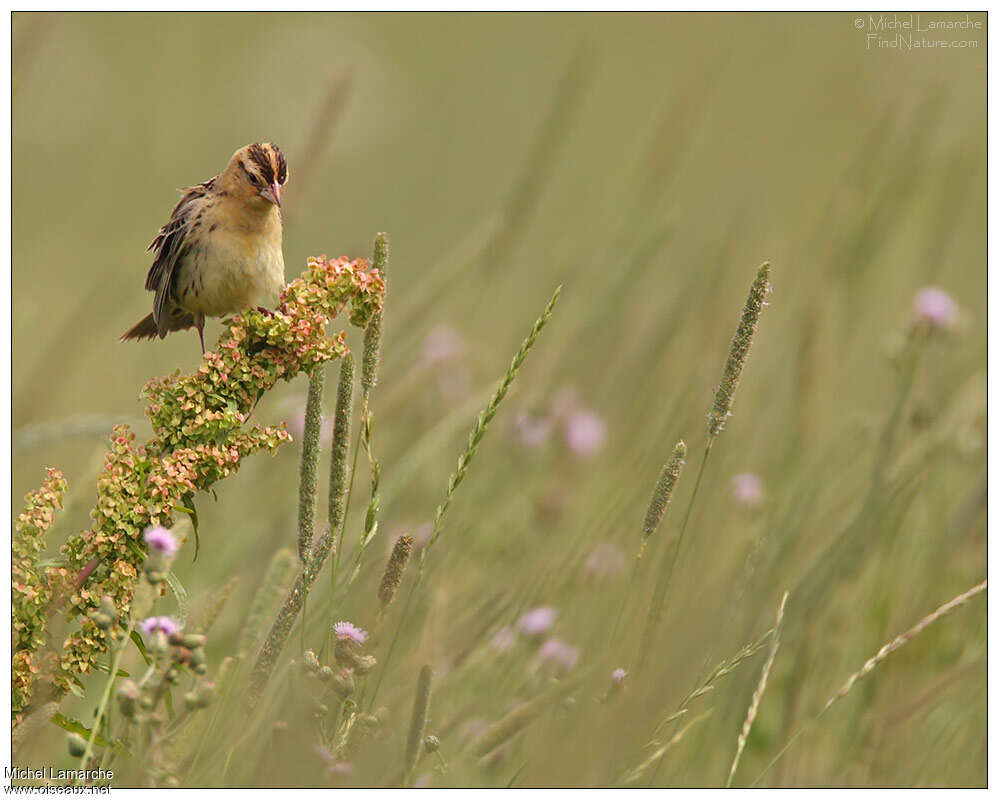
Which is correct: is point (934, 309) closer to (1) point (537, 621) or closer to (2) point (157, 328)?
(1) point (537, 621)

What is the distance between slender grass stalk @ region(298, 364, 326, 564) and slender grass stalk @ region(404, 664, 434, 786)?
262 mm

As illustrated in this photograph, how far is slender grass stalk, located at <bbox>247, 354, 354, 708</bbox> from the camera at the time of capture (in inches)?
67.0

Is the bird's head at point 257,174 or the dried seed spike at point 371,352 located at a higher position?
the bird's head at point 257,174

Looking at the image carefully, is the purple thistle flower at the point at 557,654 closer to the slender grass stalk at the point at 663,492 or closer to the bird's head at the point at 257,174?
the slender grass stalk at the point at 663,492

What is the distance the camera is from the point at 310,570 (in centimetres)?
170

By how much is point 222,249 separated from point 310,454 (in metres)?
1.03

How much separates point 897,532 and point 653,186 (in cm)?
112

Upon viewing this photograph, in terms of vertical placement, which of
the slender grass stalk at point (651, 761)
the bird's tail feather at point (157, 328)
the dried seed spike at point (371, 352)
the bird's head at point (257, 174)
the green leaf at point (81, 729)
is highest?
the bird's head at point (257, 174)

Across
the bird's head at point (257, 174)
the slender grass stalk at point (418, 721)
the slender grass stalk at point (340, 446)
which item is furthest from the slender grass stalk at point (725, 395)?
the bird's head at point (257, 174)

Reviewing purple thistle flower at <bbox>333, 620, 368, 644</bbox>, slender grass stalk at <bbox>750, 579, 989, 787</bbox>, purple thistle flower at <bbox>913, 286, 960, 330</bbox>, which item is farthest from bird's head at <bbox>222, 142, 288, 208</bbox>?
purple thistle flower at <bbox>913, 286, 960, 330</bbox>

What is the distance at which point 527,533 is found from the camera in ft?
9.94

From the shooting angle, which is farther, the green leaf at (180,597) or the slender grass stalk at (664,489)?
the slender grass stalk at (664,489)

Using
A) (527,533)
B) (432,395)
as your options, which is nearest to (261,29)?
(432,395)

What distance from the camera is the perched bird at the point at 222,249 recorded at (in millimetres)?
2537
